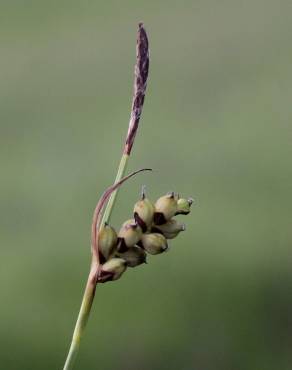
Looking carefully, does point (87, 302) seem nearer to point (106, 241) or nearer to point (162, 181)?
point (106, 241)

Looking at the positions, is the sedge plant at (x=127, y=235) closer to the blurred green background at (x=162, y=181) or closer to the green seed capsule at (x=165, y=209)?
the green seed capsule at (x=165, y=209)

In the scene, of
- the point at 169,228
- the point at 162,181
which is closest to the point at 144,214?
the point at 169,228

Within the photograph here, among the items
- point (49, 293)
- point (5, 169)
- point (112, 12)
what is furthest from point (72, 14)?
point (49, 293)

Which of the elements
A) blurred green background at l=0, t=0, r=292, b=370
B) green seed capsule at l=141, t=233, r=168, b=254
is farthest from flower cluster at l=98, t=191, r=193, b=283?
blurred green background at l=0, t=0, r=292, b=370

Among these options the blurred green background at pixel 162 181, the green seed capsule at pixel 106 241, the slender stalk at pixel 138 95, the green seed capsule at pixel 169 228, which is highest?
the blurred green background at pixel 162 181

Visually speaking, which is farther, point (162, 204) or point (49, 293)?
point (49, 293)

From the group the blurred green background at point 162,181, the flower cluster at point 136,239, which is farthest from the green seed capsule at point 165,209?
the blurred green background at point 162,181

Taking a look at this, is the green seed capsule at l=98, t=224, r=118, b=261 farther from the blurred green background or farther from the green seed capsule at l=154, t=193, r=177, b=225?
A: the blurred green background

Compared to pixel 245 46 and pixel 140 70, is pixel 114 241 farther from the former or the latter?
pixel 245 46
